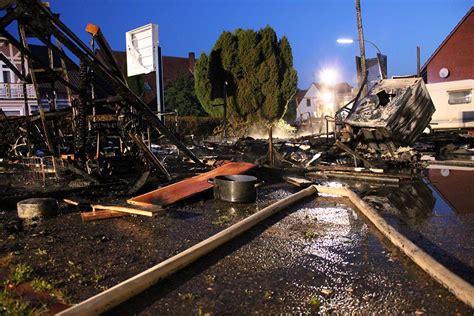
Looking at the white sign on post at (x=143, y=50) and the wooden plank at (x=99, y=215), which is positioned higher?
the white sign on post at (x=143, y=50)

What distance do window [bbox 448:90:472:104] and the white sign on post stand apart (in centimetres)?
1421

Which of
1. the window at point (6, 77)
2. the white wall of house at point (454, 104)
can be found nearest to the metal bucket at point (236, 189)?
the white wall of house at point (454, 104)

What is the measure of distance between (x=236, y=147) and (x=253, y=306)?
13109 mm

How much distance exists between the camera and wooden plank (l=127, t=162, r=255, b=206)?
680cm

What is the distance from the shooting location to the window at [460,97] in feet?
60.7

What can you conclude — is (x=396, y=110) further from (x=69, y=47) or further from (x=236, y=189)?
(x=69, y=47)

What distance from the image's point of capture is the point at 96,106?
347 inches

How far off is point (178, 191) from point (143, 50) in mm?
8006

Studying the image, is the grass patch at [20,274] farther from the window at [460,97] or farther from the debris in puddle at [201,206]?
the window at [460,97]

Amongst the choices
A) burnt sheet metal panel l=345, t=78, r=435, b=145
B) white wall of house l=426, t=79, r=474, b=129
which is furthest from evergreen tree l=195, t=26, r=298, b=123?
burnt sheet metal panel l=345, t=78, r=435, b=145

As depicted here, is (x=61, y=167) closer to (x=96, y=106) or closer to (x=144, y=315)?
(x=96, y=106)

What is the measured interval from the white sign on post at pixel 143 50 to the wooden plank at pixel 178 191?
625 centimetres

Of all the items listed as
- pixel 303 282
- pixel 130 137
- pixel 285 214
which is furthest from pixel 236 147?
pixel 303 282

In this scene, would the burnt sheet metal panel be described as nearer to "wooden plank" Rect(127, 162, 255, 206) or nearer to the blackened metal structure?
"wooden plank" Rect(127, 162, 255, 206)
